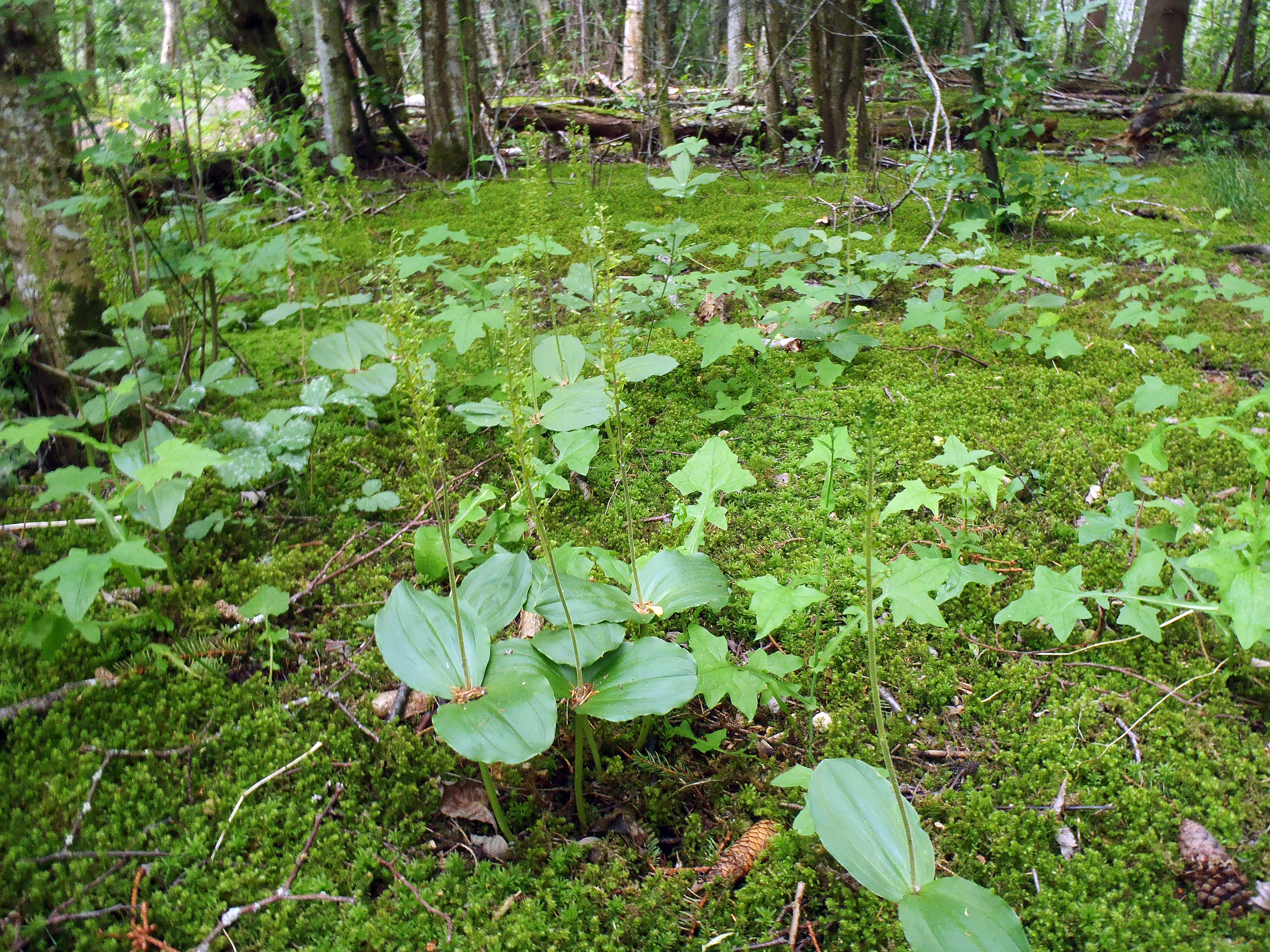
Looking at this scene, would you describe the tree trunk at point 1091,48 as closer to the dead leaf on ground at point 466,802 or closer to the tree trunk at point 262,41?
the tree trunk at point 262,41

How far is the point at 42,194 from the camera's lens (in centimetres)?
284

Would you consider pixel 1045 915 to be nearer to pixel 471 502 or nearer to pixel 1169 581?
pixel 1169 581

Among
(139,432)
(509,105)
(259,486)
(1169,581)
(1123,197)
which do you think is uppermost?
(509,105)

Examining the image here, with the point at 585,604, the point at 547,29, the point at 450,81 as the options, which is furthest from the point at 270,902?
the point at 547,29

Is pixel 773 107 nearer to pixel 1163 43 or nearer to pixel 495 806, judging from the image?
pixel 495 806

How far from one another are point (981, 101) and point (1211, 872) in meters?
4.44

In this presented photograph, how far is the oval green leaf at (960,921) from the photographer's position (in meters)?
1.13

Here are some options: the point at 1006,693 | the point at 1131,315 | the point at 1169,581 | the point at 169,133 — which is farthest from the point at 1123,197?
the point at 169,133

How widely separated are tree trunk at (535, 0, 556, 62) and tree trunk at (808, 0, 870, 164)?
586cm

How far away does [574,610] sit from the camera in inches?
64.2

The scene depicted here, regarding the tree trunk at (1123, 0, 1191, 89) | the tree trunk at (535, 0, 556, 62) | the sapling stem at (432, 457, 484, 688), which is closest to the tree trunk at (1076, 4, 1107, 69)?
the tree trunk at (1123, 0, 1191, 89)

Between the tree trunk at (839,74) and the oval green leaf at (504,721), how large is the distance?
16.4 ft

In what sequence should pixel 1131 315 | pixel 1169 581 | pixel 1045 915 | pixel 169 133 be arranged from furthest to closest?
pixel 1131 315, pixel 169 133, pixel 1169 581, pixel 1045 915

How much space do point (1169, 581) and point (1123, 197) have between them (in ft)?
16.6
